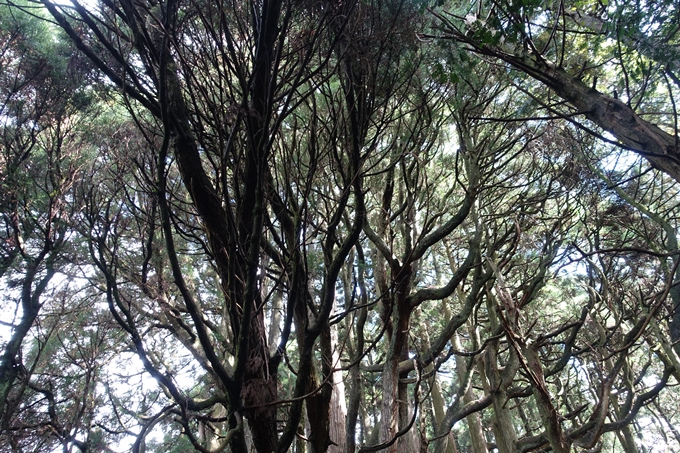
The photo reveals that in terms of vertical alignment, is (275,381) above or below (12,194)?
below

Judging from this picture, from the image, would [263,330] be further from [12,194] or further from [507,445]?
[12,194]

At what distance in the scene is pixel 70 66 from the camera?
11.4 ft

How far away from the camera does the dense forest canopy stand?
1854 millimetres

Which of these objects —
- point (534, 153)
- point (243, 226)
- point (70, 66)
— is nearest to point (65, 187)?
point (70, 66)

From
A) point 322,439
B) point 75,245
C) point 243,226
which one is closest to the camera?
point 243,226

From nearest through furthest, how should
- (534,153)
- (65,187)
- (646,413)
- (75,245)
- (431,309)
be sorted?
(534,153)
(65,187)
(75,245)
(431,309)
(646,413)

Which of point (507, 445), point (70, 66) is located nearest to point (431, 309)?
point (507, 445)

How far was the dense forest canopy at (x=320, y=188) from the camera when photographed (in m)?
1.85

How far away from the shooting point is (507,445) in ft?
13.4

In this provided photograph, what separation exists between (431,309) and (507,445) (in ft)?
20.0

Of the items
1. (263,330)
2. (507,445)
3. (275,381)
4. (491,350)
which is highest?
(491,350)

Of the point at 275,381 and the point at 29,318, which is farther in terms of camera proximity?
the point at 29,318

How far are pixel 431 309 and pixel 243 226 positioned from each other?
9.01m

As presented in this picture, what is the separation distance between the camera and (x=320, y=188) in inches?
126
